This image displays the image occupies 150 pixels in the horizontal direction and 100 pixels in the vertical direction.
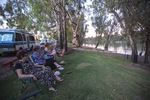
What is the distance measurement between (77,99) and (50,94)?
851 millimetres

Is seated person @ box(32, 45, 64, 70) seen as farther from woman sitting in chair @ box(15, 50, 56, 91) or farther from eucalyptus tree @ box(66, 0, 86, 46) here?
eucalyptus tree @ box(66, 0, 86, 46)

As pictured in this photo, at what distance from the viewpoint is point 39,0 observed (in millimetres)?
11414

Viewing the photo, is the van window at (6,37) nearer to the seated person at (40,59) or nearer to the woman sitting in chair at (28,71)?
the seated person at (40,59)

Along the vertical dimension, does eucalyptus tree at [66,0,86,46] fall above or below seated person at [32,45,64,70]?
above

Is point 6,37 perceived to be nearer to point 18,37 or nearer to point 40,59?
point 18,37

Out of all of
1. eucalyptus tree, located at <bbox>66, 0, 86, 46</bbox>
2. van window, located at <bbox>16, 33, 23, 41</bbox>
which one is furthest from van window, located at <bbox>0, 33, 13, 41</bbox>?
eucalyptus tree, located at <bbox>66, 0, 86, 46</bbox>

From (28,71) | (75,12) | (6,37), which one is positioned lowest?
(28,71)

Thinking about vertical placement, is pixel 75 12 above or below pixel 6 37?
above

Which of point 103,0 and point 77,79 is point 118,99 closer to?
point 77,79

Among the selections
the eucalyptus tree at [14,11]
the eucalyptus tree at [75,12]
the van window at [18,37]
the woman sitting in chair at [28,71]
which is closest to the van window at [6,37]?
the van window at [18,37]

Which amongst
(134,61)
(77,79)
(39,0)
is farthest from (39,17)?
(134,61)

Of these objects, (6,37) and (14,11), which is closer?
(6,37)

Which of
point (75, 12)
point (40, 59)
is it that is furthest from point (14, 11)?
point (40, 59)

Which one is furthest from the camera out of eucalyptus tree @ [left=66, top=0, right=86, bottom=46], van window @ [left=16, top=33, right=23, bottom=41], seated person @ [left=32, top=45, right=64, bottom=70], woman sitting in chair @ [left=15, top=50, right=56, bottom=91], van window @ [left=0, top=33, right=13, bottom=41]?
eucalyptus tree @ [left=66, top=0, right=86, bottom=46]
